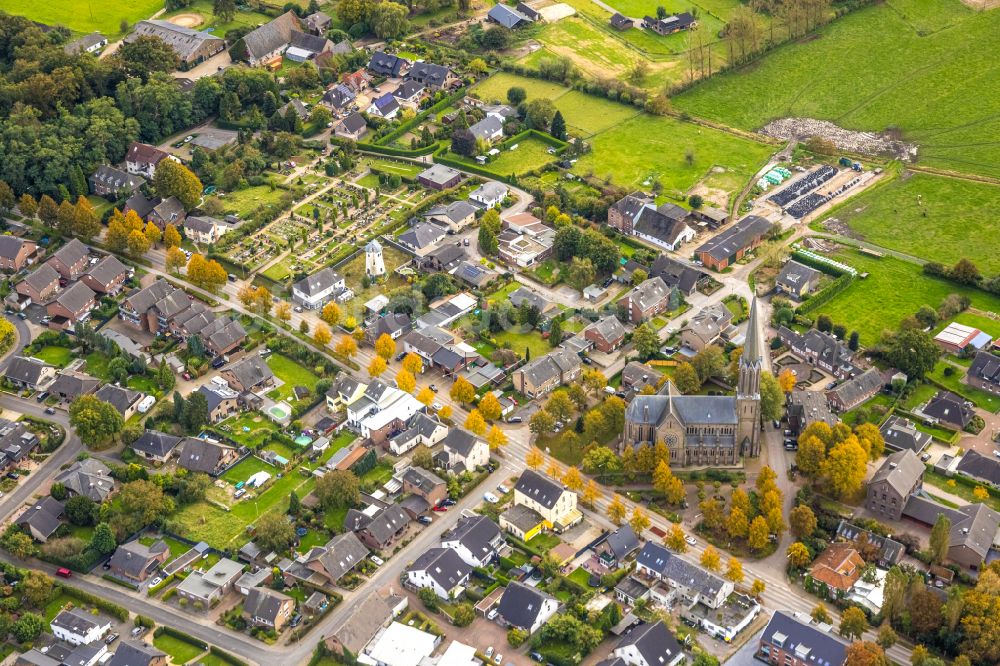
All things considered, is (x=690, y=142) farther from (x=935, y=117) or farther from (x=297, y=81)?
(x=297, y=81)

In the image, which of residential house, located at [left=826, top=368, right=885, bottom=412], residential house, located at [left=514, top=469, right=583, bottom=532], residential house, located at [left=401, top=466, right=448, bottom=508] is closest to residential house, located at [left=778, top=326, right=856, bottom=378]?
residential house, located at [left=826, top=368, right=885, bottom=412]

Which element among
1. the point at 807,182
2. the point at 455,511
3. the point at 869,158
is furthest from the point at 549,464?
the point at 869,158

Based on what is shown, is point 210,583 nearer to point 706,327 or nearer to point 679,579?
point 679,579

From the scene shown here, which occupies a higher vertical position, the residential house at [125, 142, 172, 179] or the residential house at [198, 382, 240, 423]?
the residential house at [125, 142, 172, 179]

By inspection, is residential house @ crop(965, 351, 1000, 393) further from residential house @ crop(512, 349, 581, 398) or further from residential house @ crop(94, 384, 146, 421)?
residential house @ crop(94, 384, 146, 421)

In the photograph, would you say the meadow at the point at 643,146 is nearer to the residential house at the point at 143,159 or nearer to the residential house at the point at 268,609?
the residential house at the point at 143,159

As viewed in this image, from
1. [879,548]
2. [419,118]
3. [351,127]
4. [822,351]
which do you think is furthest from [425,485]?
[419,118]

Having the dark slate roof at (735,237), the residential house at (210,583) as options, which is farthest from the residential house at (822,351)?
the residential house at (210,583)
